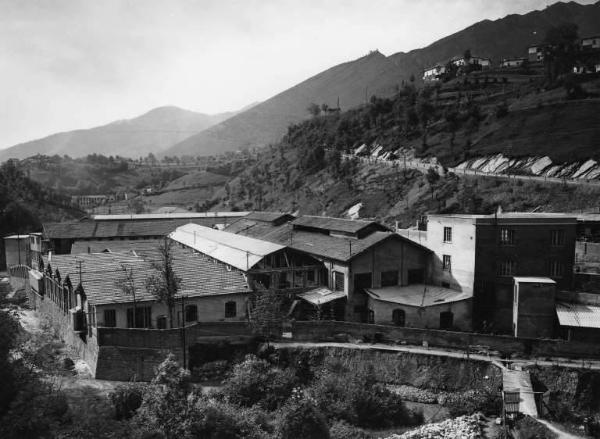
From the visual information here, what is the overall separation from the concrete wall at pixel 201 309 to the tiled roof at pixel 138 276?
1.29 ft

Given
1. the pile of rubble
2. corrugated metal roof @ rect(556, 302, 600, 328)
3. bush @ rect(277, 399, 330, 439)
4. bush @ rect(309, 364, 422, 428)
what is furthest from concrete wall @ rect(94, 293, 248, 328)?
corrugated metal roof @ rect(556, 302, 600, 328)

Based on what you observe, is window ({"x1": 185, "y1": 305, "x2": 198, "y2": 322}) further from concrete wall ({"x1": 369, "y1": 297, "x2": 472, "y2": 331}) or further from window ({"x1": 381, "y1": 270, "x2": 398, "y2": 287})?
window ({"x1": 381, "y1": 270, "x2": 398, "y2": 287})

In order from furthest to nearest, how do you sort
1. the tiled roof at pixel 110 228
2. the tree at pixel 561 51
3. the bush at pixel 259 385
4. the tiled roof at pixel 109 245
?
the tree at pixel 561 51
the tiled roof at pixel 110 228
the tiled roof at pixel 109 245
the bush at pixel 259 385

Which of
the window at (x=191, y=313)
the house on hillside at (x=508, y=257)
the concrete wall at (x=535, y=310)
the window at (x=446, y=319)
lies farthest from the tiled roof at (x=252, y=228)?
the concrete wall at (x=535, y=310)

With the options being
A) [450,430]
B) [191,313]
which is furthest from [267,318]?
[450,430]

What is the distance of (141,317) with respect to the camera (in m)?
36.2

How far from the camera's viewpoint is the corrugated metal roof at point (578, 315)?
110 ft

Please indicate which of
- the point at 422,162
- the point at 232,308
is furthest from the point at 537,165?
the point at 232,308

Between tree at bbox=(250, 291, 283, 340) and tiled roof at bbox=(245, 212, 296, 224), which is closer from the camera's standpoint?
tree at bbox=(250, 291, 283, 340)

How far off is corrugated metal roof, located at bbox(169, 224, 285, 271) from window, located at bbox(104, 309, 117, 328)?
1082cm

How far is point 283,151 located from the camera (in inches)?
5655

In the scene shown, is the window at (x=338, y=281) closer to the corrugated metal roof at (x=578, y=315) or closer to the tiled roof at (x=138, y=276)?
the tiled roof at (x=138, y=276)

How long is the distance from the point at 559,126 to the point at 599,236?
3375cm

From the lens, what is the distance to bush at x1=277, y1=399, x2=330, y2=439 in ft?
83.9
